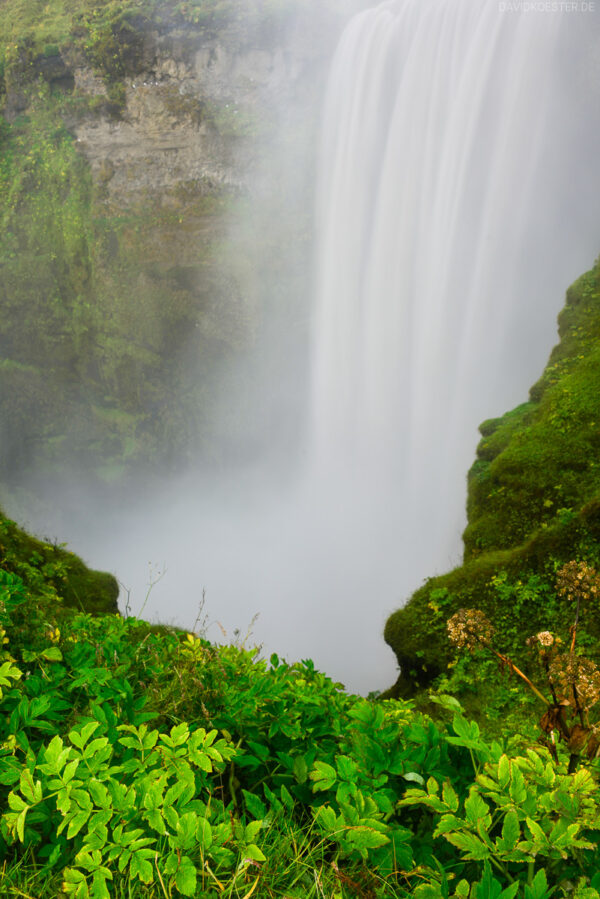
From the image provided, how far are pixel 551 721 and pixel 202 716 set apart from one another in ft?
3.21

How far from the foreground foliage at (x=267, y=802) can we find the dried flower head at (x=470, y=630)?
0.37 m

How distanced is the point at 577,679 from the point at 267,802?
90cm

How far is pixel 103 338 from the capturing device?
2133 cm

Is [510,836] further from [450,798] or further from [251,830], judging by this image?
[251,830]

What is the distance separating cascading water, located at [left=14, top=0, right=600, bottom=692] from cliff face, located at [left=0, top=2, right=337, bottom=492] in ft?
10.1

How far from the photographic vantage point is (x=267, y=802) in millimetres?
1488

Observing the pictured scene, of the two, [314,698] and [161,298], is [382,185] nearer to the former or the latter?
[161,298]

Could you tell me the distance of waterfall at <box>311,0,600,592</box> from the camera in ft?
40.0

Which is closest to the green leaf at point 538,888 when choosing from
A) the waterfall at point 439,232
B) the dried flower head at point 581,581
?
the dried flower head at point 581,581

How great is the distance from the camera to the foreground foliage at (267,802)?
1032 mm

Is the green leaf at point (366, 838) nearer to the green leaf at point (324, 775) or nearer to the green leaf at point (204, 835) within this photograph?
the green leaf at point (324, 775)

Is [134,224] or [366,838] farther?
[134,224]

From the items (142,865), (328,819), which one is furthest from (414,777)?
(142,865)

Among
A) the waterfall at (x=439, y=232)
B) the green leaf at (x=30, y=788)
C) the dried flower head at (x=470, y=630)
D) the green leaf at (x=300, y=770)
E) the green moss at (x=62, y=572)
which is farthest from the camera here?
the waterfall at (x=439, y=232)
